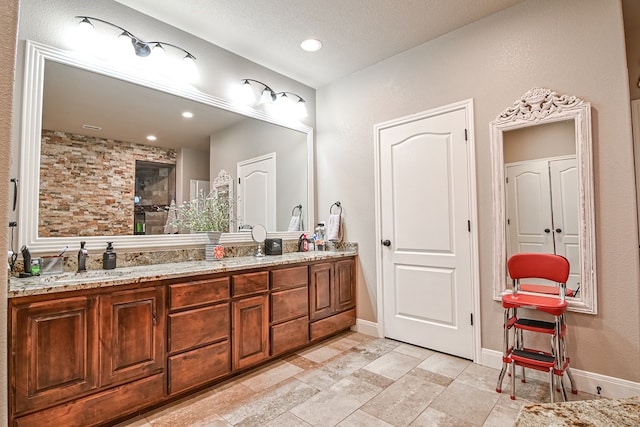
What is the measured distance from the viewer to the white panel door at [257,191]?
3232 millimetres

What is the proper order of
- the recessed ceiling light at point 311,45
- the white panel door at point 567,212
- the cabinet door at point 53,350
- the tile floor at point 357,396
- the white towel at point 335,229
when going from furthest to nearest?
the white towel at point 335,229, the recessed ceiling light at point 311,45, the white panel door at point 567,212, the tile floor at point 357,396, the cabinet door at point 53,350

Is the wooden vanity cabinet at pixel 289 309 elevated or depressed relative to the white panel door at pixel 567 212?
depressed

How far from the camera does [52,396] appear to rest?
165cm

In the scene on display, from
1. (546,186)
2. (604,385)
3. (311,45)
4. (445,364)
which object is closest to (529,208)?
(546,186)

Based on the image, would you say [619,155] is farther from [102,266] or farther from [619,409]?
[102,266]

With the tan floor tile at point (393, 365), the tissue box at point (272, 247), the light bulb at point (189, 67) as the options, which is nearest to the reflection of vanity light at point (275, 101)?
the light bulb at point (189, 67)

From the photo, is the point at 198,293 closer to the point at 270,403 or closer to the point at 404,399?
the point at 270,403

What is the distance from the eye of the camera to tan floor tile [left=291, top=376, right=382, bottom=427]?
1.96 metres

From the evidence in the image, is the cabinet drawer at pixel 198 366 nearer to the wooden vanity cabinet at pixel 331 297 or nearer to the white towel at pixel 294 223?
the wooden vanity cabinet at pixel 331 297

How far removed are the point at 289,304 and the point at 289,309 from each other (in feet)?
→ 0.14

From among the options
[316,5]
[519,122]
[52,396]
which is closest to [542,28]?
[519,122]

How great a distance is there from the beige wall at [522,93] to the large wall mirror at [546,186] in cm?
7

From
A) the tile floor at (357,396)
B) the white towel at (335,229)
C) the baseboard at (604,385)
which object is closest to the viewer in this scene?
the tile floor at (357,396)

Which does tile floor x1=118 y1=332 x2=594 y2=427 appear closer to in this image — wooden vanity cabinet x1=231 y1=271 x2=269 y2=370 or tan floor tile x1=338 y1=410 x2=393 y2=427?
tan floor tile x1=338 y1=410 x2=393 y2=427
